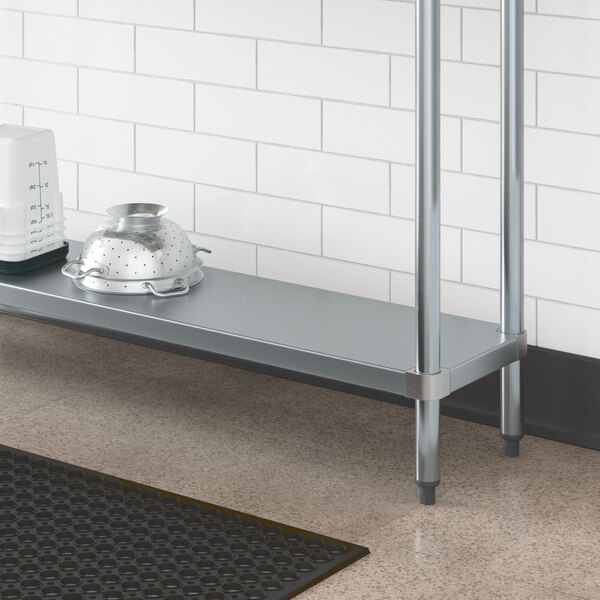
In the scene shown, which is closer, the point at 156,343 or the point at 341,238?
the point at 341,238

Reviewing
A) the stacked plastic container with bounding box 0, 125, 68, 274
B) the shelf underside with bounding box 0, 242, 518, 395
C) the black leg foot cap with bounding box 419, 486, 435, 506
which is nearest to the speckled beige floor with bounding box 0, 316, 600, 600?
the black leg foot cap with bounding box 419, 486, 435, 506

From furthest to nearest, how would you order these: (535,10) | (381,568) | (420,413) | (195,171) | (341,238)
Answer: (195,171) → (341,238) → (535,10) → (420,413) → (381,568)

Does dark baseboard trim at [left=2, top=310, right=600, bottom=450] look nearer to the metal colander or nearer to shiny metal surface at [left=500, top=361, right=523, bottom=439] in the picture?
shiny metal surface at [left=500, top=361, right=523, bottom=439]

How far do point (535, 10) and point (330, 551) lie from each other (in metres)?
1.14

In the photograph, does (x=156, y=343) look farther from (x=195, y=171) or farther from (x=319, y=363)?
(x=319, y=363)

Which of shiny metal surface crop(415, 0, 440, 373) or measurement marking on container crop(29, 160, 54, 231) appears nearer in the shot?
shiny metal surface crop(415, 0, 440, 373)

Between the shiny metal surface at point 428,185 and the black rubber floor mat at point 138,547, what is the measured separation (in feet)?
1.35

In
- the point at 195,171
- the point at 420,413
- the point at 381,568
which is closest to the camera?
the point at 381,568

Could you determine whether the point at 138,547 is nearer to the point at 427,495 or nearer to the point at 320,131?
the point at 427,495

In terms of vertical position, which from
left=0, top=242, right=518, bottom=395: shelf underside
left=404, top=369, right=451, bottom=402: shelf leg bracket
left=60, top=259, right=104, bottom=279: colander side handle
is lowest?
left=404, top=369, right=451, bottom=402: shelf leg bracket

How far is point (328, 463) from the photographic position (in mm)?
2869

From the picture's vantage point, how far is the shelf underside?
268cm

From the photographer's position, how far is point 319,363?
270 centimetres

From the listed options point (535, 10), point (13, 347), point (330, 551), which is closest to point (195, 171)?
point (13, 347)
